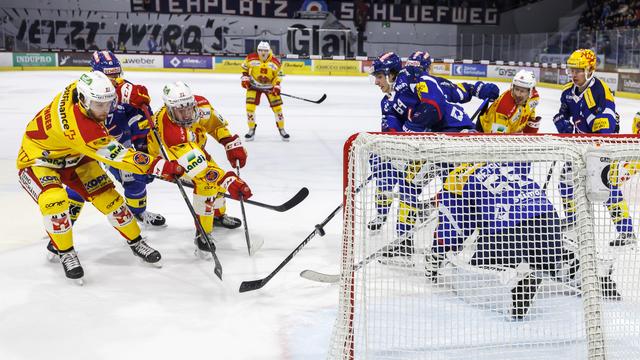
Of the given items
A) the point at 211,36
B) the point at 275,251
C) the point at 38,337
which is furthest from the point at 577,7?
the point at 38,337

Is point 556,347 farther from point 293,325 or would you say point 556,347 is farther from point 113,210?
point 113,210

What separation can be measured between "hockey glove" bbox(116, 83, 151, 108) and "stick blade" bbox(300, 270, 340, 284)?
1503 mm

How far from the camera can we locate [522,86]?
339cm

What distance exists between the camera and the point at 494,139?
2.16m

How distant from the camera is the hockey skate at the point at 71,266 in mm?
3061

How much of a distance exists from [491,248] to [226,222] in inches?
80.5

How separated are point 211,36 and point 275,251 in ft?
58.1

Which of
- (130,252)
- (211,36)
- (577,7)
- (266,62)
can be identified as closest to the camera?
(130,252)

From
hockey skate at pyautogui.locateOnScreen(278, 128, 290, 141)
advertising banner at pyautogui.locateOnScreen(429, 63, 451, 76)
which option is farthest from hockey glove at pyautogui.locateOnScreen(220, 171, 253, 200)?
advertising banner at pyautogui.locateOnScreen(429, 63, 451, 76)

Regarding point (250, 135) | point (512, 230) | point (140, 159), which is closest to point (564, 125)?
point (512, 230)

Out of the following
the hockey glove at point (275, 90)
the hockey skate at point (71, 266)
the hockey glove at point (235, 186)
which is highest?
the hockey glove at point (275, 90)

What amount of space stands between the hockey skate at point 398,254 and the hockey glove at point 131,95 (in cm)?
195

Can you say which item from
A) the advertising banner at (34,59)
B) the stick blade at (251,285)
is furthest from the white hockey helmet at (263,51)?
the advertising banner at (34,59)

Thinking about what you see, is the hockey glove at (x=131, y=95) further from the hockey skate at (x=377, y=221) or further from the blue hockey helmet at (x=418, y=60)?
the hockey skate at (x=377, y=221)
